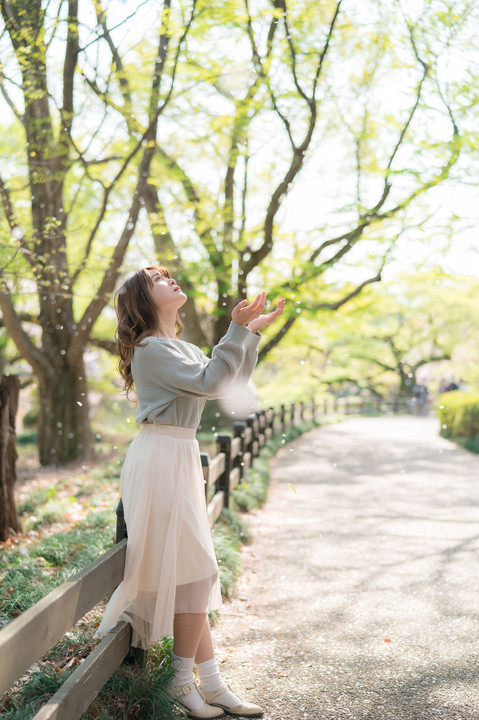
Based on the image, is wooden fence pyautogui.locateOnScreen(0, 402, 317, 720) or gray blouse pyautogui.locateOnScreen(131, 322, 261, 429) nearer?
wooden fence pyautogui.locateOnScreen(0, 402, 317, 720)

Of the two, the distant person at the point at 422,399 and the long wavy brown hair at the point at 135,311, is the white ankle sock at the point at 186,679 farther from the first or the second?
the distant person at the point at 422,399

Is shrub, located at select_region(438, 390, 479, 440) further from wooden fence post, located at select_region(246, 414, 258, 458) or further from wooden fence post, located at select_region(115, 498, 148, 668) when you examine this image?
wooden fence post, located at select_region(115, 498, 148, 668)

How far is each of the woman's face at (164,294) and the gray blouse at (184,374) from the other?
0.16 metres

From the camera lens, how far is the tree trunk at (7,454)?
568cm

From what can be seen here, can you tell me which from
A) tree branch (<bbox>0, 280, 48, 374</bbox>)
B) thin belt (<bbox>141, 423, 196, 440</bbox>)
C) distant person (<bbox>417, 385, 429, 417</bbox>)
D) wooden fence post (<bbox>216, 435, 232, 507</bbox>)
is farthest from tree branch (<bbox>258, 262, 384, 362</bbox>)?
distant person (<bbox>417, 385, 429, 417</bbox>)

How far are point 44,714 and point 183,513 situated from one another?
2.91 ft

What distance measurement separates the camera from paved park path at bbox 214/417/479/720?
3.01 meters

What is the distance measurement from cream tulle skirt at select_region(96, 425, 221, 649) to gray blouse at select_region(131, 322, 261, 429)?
3.3 inches

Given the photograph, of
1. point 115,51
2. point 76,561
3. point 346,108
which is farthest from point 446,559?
point 346,108

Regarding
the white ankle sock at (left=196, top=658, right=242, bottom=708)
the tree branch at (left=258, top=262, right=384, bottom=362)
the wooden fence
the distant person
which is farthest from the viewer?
the distant person

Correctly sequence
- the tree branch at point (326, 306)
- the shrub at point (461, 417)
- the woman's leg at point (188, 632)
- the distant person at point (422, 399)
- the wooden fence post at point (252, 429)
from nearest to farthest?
the woman's leg at point (188, 632)
the wooden fence post at point (252, 429)
the tree branch at point (326, 306)
the shrub at point (461, 417)
the distant person at point (422, 399)

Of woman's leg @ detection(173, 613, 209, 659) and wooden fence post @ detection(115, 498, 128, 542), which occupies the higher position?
wooden fence post @ detection(115, 498, 128, 542)

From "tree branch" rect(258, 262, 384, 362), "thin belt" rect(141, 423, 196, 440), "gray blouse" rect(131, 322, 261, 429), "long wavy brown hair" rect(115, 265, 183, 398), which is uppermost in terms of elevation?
"tree branch" rect(258, 262, 384, 362)

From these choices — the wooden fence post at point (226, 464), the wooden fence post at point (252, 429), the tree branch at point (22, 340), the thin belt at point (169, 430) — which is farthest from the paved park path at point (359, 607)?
the tree branch at point (22, 340)
